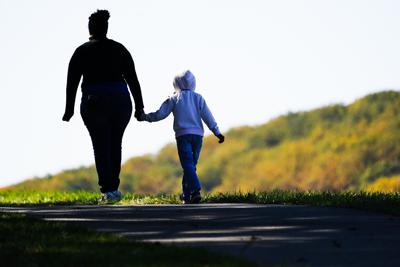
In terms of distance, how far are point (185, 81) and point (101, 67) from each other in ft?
3.40

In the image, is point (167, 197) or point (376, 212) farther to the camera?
point (167, 197)

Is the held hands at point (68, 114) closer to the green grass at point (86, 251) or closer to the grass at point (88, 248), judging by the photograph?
the grass at point (88, 248)

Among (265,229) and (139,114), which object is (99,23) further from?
(265,229)

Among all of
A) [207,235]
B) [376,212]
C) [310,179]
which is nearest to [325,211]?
[376,212]

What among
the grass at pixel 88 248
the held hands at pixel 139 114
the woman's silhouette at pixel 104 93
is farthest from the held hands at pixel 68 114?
the grass at pixel 88 248

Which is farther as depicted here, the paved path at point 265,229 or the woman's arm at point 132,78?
the woman's arm at point 132,78

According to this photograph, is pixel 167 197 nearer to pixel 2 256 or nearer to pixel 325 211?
pixel 325 211

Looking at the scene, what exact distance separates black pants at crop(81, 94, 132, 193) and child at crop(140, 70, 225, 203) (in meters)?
0.45

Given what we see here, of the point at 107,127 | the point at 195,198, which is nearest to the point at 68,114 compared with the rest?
the point at 107,127

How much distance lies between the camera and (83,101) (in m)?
16.4

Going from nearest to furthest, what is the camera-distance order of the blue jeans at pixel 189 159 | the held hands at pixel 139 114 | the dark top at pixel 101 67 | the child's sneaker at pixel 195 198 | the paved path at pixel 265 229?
the paved path at pixel 265 229 → the child's sneaker at pixel 195 198 → the blue jeans at pixel 189 159 → the dark top at pixel 101 67 → the held hands at pixel 139 114

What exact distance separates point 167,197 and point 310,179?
30226 mm

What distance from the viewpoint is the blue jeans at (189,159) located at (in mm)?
A: 15891

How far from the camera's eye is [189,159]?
16016 mm
